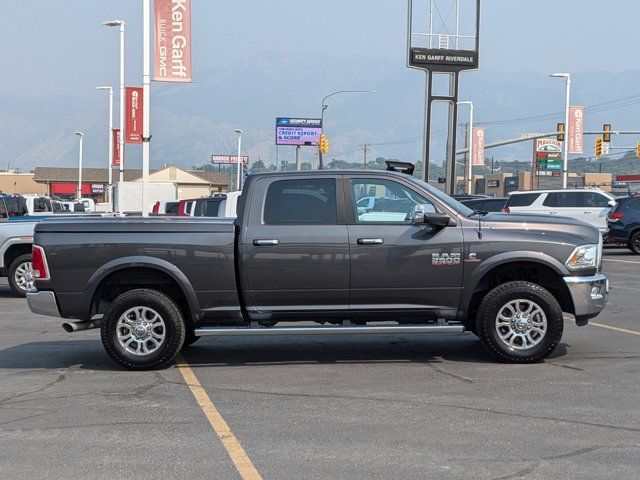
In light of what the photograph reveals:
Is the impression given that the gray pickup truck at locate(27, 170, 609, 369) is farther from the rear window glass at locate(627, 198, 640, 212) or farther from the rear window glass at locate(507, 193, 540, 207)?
the rear window glass at locate(507, 193, 540, 207)

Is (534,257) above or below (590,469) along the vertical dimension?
above

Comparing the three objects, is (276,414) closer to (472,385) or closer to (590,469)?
(472,385)

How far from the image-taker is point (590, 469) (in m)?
5.50

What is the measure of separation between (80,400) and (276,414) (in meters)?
1.91

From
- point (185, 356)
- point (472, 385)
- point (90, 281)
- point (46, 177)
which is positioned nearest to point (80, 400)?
point (90, 281)

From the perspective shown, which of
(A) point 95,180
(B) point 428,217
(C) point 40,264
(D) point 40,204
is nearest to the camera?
(B) point 428,217

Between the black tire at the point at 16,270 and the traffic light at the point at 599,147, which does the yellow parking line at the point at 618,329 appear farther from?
the traffic light at the point at 599,147

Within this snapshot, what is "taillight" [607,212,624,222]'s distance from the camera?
24.5 meters

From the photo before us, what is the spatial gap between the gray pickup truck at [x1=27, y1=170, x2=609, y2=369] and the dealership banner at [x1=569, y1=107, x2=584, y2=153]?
156 ft

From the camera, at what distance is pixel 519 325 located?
8.62m

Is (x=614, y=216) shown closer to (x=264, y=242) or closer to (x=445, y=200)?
(x=445, y=200)

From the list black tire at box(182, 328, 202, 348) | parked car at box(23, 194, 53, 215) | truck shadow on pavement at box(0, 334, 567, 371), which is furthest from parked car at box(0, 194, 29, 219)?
black tire at box(182, 328, 202, 348)

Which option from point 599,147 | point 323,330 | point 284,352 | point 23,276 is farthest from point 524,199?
point 599,147

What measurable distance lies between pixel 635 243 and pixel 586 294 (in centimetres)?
1727
